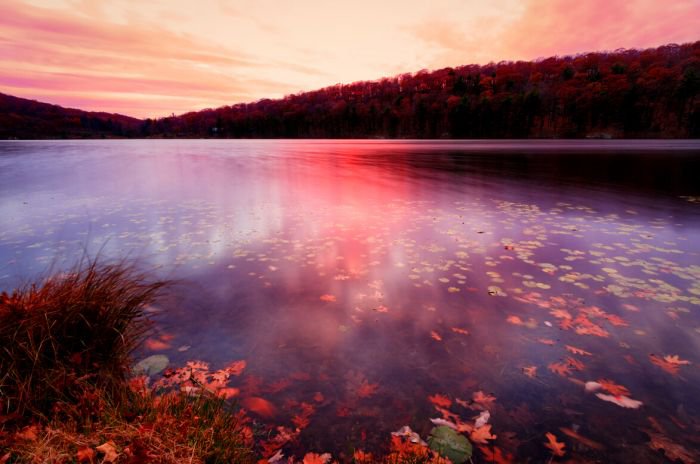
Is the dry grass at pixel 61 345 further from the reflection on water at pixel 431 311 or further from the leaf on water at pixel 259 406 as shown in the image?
the leaf on water at pixel 259 406

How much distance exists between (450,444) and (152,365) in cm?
393

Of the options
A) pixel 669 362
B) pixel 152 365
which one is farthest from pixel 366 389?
pixel 669 362

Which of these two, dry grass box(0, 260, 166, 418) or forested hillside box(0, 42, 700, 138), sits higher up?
forested hillside box(0, 42, 700, 138)

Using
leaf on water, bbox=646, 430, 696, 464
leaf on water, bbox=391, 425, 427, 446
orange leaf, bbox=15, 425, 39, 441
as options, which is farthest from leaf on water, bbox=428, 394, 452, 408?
orange leaf, bbox=15, 425, 39, 441

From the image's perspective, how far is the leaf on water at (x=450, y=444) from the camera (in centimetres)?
335

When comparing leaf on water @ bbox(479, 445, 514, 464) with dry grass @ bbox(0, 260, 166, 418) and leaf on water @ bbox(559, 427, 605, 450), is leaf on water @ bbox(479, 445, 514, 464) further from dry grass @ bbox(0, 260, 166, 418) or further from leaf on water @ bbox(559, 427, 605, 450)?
dry grass @ bbox(0, 260, 166, 418)

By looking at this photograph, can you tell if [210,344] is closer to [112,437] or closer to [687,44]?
[112,437]

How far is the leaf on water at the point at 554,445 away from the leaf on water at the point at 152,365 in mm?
4709

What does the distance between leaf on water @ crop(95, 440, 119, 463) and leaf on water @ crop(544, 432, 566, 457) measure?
3.98 meters

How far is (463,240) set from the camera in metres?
10.1

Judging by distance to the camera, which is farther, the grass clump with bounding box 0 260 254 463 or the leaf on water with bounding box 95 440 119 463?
the grass clump with bounding box 0 260 254 463

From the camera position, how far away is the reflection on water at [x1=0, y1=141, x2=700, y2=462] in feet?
12.6

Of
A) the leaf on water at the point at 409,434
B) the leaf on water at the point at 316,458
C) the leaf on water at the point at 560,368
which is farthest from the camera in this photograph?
the leaf on water at the point at 560,368

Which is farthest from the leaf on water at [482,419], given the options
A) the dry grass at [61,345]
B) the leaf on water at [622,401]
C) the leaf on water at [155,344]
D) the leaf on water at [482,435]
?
the leaf on water at [155,344]
